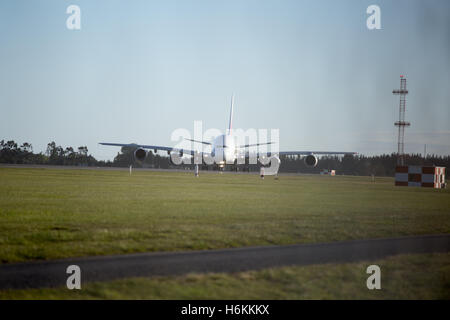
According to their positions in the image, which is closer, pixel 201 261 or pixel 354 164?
pixel 201 261

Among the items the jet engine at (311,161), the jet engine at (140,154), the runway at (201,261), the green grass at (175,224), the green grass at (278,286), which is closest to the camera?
the green grass at (278,286)

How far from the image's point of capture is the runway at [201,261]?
5.71 meters

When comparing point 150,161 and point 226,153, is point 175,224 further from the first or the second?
point 150,161

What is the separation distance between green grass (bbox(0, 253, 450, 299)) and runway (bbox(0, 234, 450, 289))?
0.38 metres

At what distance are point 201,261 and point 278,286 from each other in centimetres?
179

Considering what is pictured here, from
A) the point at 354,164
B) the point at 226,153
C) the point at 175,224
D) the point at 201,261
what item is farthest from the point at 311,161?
the point at 354,164

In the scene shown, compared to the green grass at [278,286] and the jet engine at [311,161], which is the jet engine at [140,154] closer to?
the jet engine at [311,161]

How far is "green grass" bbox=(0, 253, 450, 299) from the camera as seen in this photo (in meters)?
4.88

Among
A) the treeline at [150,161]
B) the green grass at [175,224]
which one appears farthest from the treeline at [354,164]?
the green grass at [175,224]

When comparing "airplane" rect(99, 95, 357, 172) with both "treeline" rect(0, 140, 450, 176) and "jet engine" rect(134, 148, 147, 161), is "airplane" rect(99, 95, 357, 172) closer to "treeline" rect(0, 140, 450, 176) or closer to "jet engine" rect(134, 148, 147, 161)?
"jet engine" rect(134, 148, 147, 161)

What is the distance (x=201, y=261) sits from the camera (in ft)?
22.2

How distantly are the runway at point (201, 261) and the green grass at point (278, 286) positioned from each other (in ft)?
1.24

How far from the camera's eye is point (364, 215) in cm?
1338
